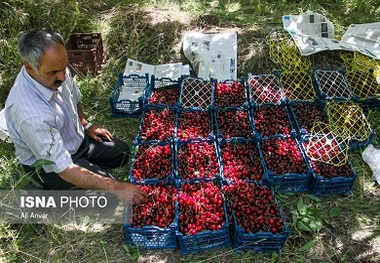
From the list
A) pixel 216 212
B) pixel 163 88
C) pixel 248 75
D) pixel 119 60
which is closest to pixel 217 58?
pixel 248 75

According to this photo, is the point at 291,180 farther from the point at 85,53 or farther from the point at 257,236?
the point at 85,53

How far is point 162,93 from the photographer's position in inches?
190

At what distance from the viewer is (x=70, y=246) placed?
3.37 meters

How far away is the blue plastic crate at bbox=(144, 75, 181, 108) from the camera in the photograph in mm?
4626

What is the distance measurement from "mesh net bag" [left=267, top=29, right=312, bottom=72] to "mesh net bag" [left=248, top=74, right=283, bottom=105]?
41 centimetres

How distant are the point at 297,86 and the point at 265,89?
0.41m

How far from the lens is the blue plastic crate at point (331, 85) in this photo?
14.9ft

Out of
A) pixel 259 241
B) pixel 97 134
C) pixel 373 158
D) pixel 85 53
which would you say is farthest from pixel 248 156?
pixel 85 53

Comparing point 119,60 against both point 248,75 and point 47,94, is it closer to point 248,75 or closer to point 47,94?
point 248,75

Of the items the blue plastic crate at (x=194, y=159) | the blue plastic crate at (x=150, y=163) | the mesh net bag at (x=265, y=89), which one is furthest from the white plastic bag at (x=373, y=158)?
the blue plastic crate at (x=150, y=163)

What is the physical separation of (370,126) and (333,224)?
155 cm

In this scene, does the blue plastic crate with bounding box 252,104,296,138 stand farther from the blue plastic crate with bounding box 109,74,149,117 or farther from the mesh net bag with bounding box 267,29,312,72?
the blue plastic crate with bounding box 109,74,149,117

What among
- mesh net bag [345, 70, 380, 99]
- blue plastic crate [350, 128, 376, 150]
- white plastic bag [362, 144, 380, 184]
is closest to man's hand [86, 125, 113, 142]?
blue plastic crate [350, 128, 376, 150]

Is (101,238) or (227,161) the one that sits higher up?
(227,161)
